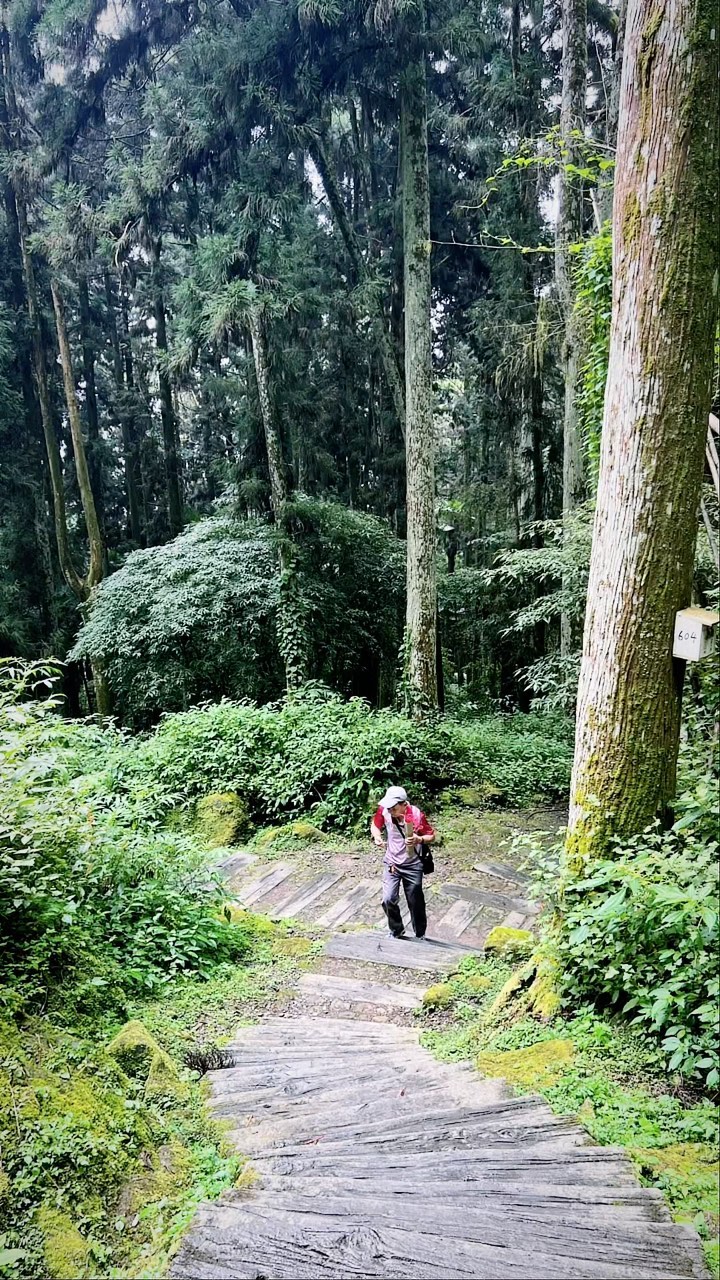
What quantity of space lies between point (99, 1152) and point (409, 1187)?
1111 millimetres

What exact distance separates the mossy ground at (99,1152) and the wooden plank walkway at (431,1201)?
0.17 metres

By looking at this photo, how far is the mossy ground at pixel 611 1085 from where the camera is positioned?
197 centimetres

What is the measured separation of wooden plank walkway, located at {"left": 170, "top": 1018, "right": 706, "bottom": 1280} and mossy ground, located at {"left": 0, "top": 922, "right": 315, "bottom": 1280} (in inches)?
6.8

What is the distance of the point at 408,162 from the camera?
31.9 ft

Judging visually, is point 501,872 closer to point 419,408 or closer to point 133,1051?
point 133,1051

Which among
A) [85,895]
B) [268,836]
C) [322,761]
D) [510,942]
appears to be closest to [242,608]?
[322,761]

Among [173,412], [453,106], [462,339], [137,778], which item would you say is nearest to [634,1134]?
[137,778]

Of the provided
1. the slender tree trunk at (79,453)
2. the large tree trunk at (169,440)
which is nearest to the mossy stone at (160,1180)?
the slender tree trunk at (79,453)

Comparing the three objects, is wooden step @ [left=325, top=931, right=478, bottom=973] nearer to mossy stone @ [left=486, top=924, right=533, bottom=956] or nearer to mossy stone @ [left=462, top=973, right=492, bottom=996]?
mossy stone @ [left=486, top=924, right=533, bottom=956]

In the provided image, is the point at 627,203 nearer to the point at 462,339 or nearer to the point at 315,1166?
the point at 315,1166

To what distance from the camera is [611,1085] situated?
2521 millimetres

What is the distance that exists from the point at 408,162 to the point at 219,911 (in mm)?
9900

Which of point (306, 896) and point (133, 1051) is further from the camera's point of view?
point (306, 896)

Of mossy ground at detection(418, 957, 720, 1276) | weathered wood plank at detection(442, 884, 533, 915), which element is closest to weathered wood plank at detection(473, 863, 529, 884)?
weathered wood plank at detection(442, 884, 533, 915)
